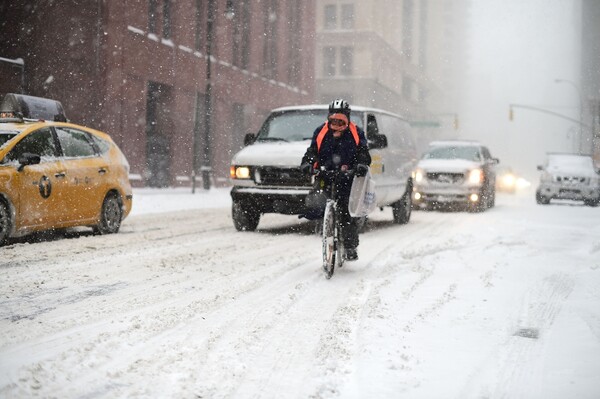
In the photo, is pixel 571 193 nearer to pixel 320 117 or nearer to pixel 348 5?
pixel 320 117

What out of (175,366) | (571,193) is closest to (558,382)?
(175,366)

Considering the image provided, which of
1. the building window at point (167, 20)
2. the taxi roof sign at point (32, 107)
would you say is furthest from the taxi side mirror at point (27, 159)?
the building window at point (167, 20)

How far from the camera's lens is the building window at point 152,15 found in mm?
30859

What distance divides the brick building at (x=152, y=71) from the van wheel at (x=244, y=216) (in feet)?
48.4

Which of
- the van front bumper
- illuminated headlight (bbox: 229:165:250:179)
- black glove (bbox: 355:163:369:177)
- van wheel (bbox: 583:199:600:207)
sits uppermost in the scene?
black glove (bbox: 355:163:369:177)

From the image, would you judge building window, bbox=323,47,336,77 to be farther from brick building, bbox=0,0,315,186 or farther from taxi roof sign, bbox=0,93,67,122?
taxi roof sign, bbox=0,93,67,122

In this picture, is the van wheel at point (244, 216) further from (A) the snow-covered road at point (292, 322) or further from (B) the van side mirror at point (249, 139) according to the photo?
(A) the snow-covered road at point (292, 322)

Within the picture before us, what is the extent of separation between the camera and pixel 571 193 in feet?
79.9

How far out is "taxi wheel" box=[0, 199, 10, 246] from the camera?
9.60 metres

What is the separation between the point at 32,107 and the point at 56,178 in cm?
359

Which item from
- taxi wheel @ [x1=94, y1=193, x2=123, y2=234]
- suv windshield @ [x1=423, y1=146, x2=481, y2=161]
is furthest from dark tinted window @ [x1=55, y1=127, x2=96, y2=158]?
suv windshield @ [x1=423, y1=146, x2=481, y2=161]

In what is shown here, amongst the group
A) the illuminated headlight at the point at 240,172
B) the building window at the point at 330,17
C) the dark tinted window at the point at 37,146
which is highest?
the building window at the point at 330,17

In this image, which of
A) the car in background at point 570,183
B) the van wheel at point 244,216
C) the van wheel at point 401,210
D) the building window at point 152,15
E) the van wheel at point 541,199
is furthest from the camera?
the building window at point 152,15

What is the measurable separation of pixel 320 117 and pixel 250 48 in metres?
28.9
